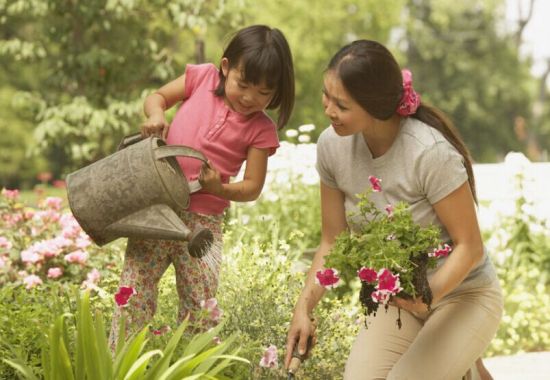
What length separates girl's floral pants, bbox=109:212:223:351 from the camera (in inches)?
118

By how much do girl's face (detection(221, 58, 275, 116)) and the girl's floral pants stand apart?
1.28ft

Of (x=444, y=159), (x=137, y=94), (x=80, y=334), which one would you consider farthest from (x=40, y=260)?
(x=137, y=94)

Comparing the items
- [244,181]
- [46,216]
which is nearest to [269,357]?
[244,181]

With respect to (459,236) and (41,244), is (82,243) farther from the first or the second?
(459,236)


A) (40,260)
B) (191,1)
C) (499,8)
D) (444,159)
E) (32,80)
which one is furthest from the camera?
(499,8)

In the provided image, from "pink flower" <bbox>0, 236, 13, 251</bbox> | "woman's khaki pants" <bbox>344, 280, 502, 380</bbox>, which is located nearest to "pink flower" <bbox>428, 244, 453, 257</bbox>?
"woman's khaki pants" <bbox>344, 280, 502, 380</bbox>

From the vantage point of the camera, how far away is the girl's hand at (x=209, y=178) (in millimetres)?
2775

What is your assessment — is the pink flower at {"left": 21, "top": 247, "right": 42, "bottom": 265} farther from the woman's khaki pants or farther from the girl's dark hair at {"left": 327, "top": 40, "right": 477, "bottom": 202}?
the girl's dark hair at {"left": 327, "top": 40, "right": 477, "bottom": 202}

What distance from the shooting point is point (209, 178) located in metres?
2.77

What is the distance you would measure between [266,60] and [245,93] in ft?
0.42

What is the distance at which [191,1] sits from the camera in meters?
8.30

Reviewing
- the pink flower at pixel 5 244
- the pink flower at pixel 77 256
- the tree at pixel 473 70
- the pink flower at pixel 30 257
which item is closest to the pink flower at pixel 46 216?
the pink flower at pixel 5 244

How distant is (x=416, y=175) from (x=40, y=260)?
2434 mm

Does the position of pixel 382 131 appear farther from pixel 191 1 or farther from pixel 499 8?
pixel 499 8
